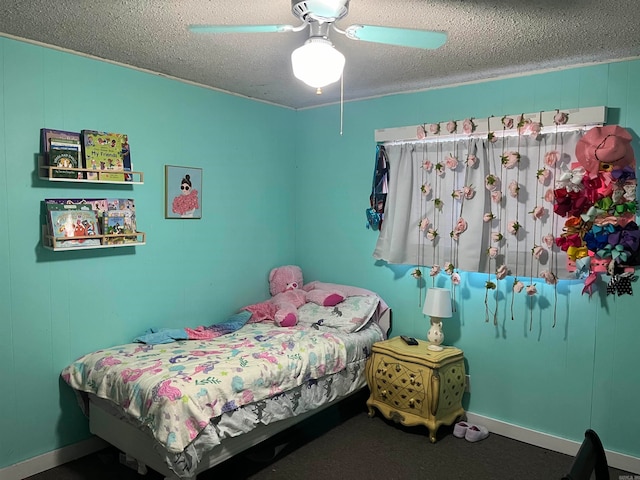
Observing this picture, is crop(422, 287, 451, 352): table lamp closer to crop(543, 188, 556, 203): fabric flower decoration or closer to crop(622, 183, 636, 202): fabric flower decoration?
crop(543, 188, 556, 203): fabric flower decoration

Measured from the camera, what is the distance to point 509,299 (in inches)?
130

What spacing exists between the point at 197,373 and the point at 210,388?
13 cm

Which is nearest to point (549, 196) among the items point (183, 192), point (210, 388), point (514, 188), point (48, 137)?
point (514, 188)

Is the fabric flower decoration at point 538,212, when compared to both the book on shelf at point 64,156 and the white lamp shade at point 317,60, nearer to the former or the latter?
the white lamp shade at point 317,60

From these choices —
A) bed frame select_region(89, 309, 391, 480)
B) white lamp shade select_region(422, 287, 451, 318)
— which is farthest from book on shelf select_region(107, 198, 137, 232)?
white lamp shade select_region(422, 287, 451, 318)

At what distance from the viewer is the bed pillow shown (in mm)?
3568

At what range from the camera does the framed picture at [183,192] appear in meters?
3.38

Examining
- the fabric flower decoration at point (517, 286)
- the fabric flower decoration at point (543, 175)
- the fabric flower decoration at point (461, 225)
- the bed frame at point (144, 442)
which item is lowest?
the bed frame at point (144, 442)

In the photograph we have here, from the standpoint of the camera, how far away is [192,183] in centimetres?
353

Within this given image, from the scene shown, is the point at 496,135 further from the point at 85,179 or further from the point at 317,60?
the point at 85,179

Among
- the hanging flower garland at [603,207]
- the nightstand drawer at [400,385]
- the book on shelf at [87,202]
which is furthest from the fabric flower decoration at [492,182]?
the book on shelf at [87,202]

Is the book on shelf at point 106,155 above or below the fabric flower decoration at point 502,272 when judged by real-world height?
above

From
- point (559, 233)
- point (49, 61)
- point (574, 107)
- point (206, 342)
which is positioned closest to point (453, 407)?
point (559, 233)

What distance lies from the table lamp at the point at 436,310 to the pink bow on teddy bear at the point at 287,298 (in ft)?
2.45
